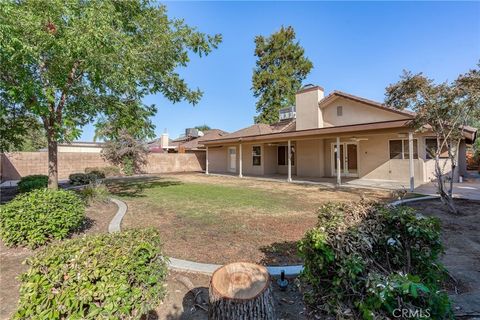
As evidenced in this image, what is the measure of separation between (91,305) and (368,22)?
13103 mm

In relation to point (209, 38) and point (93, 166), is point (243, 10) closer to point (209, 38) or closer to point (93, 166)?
point (209, 38)

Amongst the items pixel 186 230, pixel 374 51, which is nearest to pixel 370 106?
pixel 374 51

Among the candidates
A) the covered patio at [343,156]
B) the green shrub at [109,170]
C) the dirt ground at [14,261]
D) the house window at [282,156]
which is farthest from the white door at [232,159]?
the dirt ground at [14,261]

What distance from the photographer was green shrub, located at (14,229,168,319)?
199cm

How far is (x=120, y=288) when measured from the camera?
2.10 m

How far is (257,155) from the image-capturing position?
64.5ft

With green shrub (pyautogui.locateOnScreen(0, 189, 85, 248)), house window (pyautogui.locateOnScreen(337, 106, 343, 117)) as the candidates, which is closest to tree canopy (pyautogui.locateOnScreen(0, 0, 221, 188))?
green shrub (pyautogui.locateOnScreen(0, 189, 85, 248))

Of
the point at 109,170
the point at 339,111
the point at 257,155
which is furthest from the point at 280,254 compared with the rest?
the point at 109,170

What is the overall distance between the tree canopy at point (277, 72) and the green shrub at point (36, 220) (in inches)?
1091

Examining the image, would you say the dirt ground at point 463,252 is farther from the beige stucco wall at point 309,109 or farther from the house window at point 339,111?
the beige stucco wall at point 309,109

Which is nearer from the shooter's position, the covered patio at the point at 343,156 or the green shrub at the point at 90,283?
the green shrub at the point at 90,283

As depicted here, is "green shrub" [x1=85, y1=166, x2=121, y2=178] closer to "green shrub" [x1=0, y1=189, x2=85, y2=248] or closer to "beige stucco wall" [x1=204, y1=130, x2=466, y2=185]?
"beige stucco wall" [x1=204, y1=130, x2=466, y2=185]

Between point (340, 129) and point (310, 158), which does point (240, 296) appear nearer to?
point (340, 129)

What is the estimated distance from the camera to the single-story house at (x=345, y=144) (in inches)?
475
